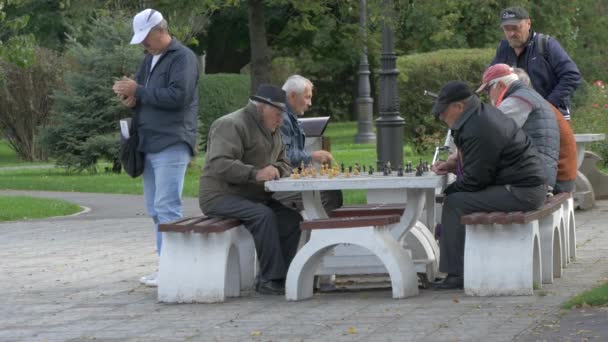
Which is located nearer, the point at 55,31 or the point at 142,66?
the point at 142,66

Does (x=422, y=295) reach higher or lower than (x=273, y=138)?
lower

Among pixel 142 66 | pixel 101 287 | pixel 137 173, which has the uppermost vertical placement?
pixel 142 66

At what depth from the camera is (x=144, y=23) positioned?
31.4 ft

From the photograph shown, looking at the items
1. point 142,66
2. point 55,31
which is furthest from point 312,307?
point 55,31

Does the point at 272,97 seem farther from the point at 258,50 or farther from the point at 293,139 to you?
the point at 258,50

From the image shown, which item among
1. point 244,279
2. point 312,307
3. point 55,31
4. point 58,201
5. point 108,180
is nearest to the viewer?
point 312,307

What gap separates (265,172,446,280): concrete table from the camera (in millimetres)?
8734

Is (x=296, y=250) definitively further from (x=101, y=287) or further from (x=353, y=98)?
(x=353, y=98)

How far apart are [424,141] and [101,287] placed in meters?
14.9

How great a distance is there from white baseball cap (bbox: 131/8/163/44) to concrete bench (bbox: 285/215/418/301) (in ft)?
6.34

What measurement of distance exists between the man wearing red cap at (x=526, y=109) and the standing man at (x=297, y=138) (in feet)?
4.14

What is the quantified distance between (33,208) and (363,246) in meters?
10.0

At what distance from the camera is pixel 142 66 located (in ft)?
32.9

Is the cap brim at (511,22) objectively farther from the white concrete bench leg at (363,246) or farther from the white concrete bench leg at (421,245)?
the white concrete bench leg at (363,246)
